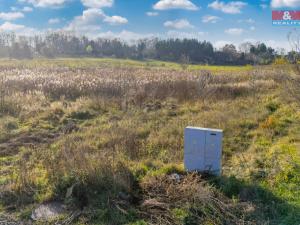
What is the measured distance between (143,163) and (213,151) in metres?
1.25

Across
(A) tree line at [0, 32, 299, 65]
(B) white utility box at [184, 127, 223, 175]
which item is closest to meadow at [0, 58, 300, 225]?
(B) white utility box at [184, 127, 223, 175]

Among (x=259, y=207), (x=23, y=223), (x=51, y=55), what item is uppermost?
(x=51, y=55)

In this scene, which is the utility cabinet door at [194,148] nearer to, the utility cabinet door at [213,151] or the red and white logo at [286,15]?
the utility cabinet door at [213,151]

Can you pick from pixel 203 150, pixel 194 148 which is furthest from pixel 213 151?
pixel 194 148

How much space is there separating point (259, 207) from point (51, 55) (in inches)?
2820

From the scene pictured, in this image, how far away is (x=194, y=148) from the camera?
461cm

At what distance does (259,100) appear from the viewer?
468 inches

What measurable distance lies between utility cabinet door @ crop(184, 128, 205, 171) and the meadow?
19 cm

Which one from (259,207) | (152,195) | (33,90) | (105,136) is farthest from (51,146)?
(33,90)

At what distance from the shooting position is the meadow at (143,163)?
376 centimetres

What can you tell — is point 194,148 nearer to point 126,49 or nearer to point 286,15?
point 286,15

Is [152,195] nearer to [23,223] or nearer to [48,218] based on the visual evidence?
[48,218]

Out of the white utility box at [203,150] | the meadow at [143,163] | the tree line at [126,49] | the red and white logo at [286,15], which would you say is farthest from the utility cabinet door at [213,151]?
the tree line at [126,49]

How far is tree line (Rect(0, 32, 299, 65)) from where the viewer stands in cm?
6338
